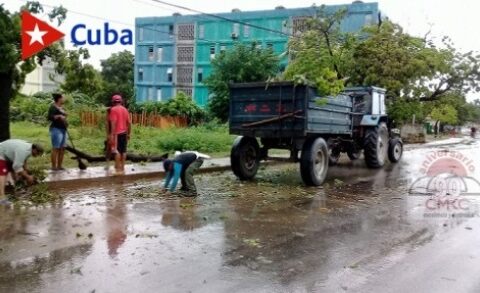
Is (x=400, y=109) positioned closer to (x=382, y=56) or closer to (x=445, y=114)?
(x=382, y=56)

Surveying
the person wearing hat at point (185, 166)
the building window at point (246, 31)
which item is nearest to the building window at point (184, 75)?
the building window at point (246, 31)

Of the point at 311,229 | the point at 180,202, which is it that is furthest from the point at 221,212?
the point at 311,229

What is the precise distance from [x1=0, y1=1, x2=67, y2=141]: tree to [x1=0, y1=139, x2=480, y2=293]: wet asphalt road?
3251 mm

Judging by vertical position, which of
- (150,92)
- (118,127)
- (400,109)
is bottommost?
(118,127)

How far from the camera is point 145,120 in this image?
2822 centimetres

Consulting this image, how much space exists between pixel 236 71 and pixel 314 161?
2169 centimetres

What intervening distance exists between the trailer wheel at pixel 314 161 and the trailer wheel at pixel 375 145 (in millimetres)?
3658

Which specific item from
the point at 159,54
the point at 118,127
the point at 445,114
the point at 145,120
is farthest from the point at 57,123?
the point at 159,54

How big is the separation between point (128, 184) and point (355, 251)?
624 cm

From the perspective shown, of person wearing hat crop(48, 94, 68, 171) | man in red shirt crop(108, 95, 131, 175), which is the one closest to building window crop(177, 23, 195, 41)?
man in red shirt crop(108, 95, 131, 175)

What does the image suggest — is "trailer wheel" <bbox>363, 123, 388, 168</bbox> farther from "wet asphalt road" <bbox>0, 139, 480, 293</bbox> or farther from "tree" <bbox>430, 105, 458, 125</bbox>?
"tree" <bbox>430, 105, 458, 125</bbox>

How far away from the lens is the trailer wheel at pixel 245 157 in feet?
37.3

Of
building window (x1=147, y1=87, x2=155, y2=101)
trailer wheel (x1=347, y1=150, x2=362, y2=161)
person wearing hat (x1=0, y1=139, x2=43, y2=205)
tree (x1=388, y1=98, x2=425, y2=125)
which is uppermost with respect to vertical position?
building window (x1=147, y1=87, x2=155, y2=101)

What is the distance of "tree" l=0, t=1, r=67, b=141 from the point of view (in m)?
10.3
